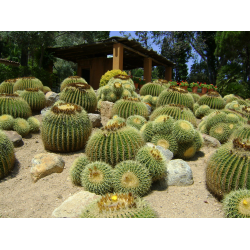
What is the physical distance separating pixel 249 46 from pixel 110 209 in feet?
74.6

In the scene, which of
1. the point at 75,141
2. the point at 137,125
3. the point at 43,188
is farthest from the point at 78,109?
the point at 43,188

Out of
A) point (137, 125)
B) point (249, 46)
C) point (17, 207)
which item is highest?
point (249, 46)

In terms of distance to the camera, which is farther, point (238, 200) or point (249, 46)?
point (249, 46)

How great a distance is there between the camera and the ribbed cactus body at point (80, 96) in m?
7.38

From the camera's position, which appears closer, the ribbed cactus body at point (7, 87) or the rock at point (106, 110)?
the rock at point (106, 110)

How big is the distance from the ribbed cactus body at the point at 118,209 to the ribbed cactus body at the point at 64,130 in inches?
120

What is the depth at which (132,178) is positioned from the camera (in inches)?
133

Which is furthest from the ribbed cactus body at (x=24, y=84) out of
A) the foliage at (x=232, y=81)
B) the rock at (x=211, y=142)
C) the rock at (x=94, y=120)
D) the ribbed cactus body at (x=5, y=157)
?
the foliage at (x=232, y=81)

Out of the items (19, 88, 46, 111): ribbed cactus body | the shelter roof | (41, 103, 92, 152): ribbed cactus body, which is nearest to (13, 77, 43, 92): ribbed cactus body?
(19, 88, 46, 111): ribbed cactus body

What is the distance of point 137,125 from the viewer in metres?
5.63

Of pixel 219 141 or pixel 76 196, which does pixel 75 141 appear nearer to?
pixel 76 196

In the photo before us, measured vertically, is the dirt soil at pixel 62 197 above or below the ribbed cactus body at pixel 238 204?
below

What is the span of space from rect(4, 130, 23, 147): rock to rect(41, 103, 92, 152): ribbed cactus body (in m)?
0.92

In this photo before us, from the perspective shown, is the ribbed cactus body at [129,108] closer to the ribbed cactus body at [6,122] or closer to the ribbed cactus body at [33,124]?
the ribbed cactus body at [33,124]
